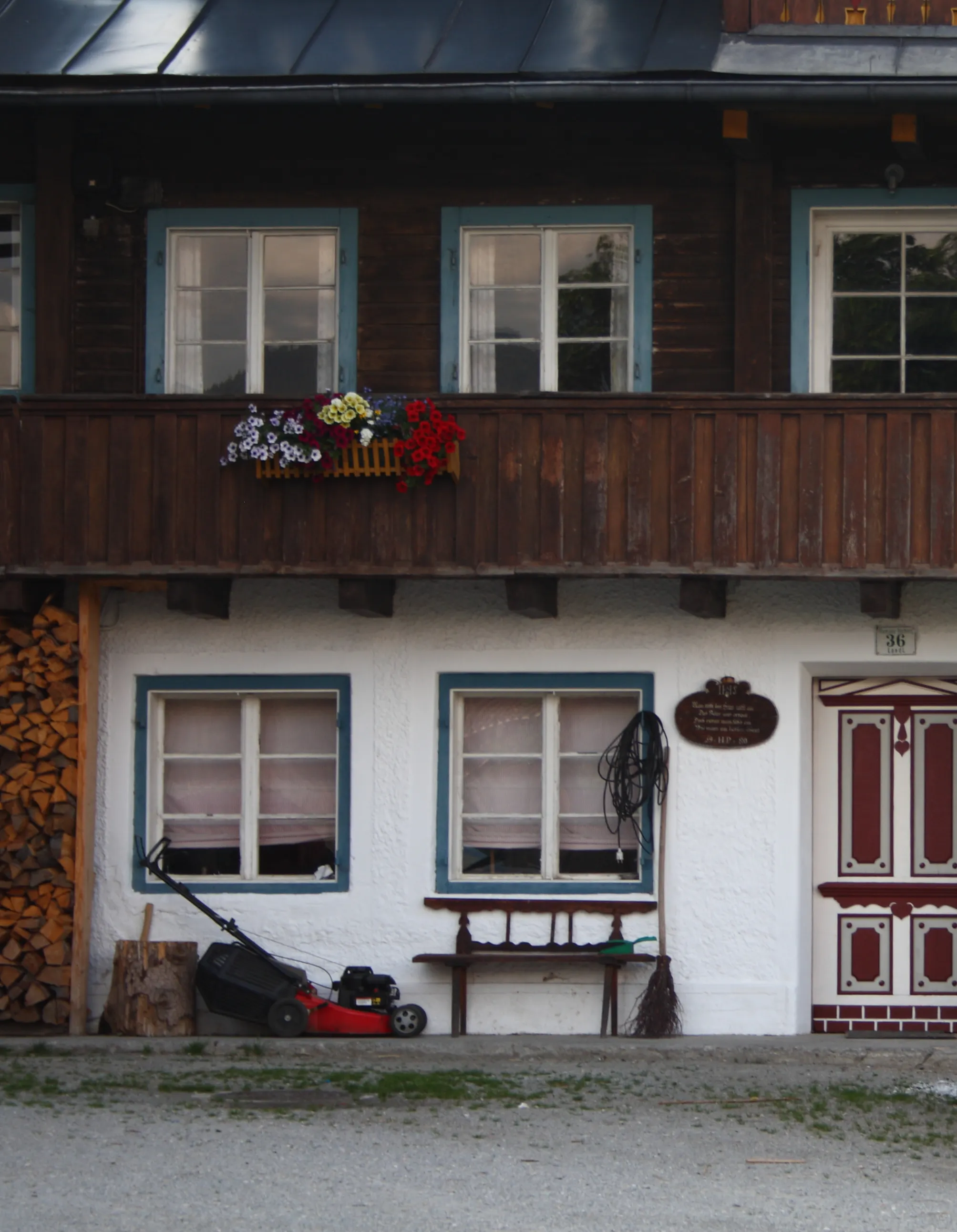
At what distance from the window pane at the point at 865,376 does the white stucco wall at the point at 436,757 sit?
4.22 ft

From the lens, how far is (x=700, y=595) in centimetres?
1277

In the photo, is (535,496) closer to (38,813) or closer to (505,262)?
(505,262)

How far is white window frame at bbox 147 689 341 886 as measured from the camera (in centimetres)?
1348

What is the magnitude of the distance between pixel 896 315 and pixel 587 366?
1904mm

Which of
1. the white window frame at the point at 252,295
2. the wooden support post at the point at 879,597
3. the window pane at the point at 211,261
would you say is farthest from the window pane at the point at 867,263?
the window pane at the point at 211,261

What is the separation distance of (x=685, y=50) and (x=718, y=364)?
74.1 inches

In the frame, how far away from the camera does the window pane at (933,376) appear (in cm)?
1341

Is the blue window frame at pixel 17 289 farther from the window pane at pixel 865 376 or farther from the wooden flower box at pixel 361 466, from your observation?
the window pane at pixel 865 376

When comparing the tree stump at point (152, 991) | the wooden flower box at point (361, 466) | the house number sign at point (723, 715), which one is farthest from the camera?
the house number sign at point (723, 715)

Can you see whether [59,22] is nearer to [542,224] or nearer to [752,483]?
[542,224]

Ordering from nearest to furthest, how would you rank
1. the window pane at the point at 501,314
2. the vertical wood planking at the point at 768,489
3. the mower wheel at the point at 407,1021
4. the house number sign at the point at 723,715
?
1. the vertical wood planking at the point at 768,489
2. the mower wheel at the point at 407,1021
3. the house number sign at the point at 723,715
4. the window pane at the point at 501,314

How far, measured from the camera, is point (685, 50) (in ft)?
43.4

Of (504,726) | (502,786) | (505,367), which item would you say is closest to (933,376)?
(505,367)

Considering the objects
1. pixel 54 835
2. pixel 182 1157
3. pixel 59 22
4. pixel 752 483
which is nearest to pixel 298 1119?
pixel 182 1157
